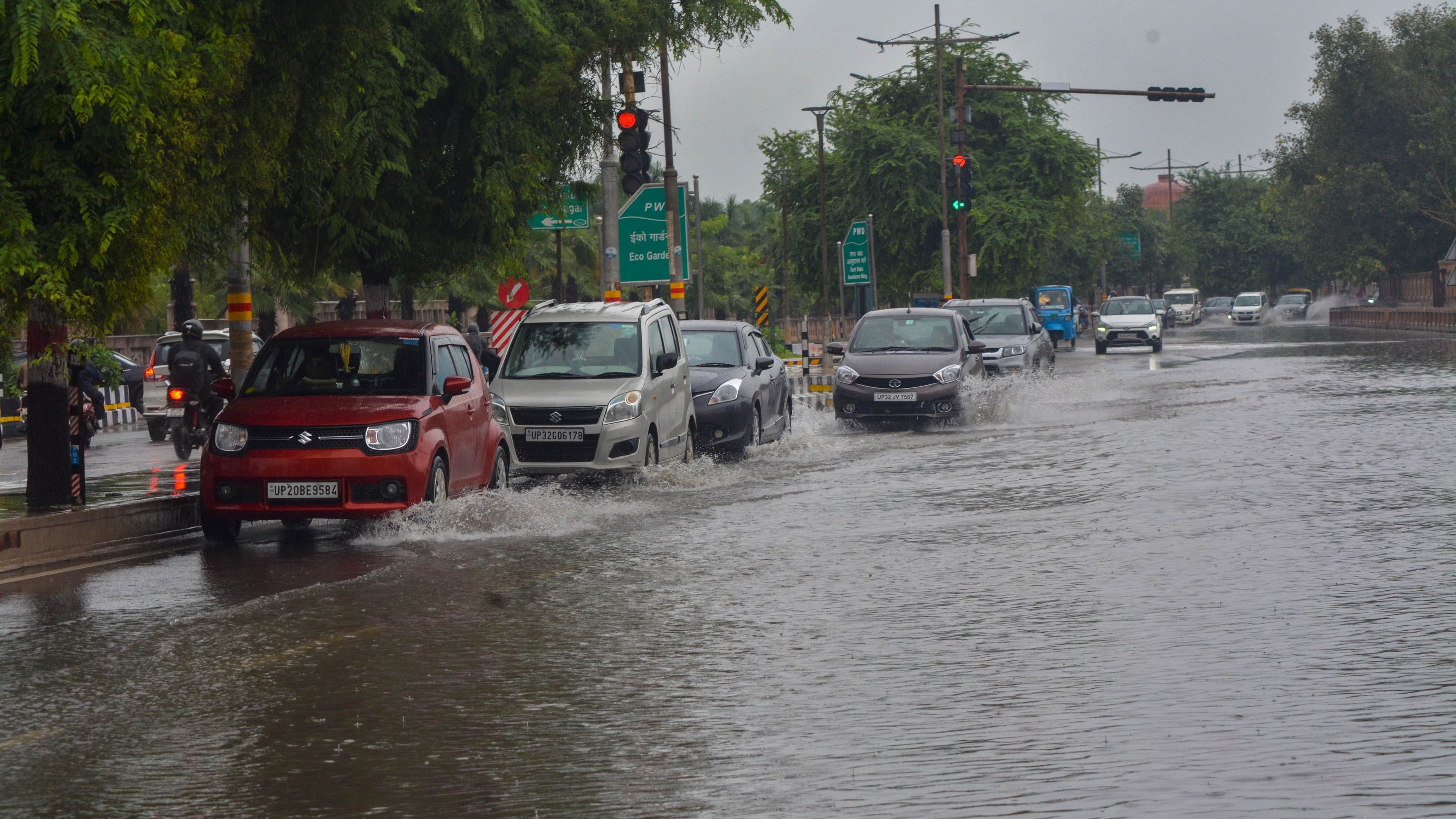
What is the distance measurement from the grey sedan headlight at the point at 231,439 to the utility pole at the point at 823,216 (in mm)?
44922

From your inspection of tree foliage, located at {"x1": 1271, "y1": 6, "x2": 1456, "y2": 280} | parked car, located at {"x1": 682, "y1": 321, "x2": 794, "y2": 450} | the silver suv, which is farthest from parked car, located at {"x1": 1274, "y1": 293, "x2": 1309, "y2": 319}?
the silver suv

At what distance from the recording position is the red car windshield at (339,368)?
1323 cm

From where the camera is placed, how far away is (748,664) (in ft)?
24.8

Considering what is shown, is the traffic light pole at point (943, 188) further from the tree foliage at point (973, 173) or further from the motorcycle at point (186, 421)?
the motorcycle at point (186, 421)

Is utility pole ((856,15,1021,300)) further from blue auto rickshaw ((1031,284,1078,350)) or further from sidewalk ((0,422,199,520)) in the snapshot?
sidewalk ((0,422,199,520))

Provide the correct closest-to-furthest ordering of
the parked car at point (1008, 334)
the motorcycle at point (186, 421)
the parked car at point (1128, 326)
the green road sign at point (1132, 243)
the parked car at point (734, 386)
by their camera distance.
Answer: the parked car at point (734, 386) < the motorcycle at point (186, 421) < the parked car at point (1008, 334) < the parked car at point (1128, 326) < the green road sign at point (1132, 243)

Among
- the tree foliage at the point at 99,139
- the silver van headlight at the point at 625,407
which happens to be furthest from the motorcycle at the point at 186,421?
the tree foliage at the point at 99,139

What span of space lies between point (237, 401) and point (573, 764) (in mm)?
8037

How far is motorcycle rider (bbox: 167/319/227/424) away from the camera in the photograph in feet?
66.3

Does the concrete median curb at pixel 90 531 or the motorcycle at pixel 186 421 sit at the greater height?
the motorcycle at pixel 186 421

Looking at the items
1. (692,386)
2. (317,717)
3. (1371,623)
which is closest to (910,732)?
(317,717)

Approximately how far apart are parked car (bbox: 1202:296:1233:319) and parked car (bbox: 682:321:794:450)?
93943mm

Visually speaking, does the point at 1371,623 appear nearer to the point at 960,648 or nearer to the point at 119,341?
the point at 960,648

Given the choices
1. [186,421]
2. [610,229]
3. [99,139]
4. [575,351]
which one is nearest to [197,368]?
[186,421]
